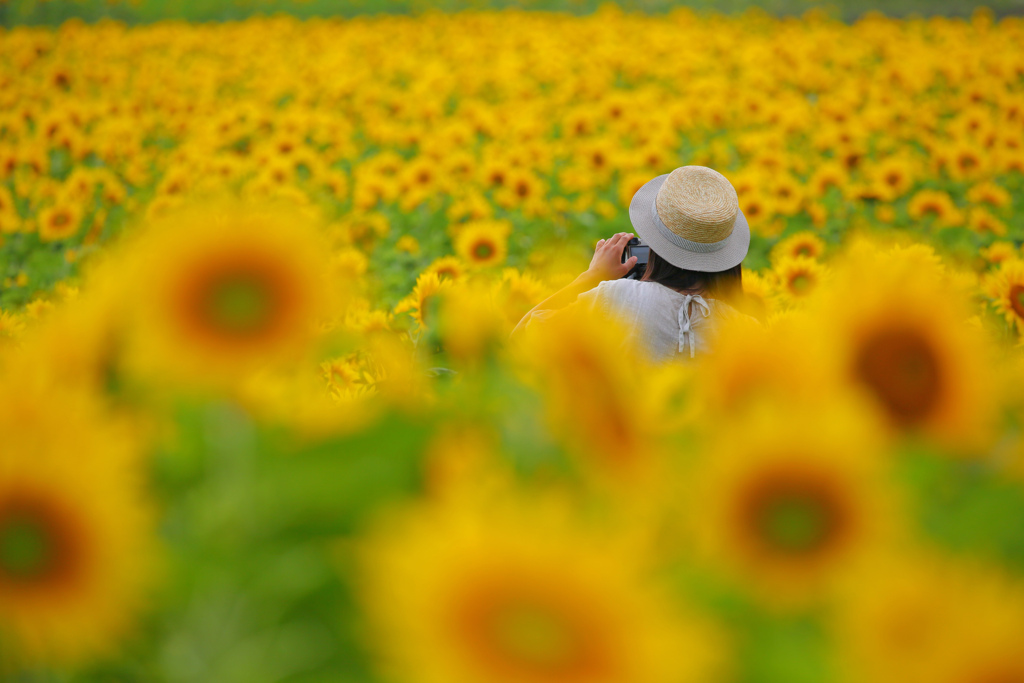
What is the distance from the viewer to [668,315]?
2.21 meters

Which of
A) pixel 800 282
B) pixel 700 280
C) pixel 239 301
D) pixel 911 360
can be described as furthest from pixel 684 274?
pixel 239 301

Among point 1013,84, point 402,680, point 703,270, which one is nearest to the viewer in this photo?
point 402,680

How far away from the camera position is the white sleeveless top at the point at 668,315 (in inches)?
85.1

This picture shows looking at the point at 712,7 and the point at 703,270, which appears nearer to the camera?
the point at 703,270

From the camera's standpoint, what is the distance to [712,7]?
12914 mm

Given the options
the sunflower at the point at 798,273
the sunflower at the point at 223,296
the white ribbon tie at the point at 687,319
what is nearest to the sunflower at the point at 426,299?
the white ribbon tie at the point at 687,319

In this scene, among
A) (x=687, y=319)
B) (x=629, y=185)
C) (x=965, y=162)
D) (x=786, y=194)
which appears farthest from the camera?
(x=965, y=162)

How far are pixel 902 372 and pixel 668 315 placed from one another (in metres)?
1.67

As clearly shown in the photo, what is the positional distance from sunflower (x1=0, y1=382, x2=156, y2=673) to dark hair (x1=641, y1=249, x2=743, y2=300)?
2.01 metres

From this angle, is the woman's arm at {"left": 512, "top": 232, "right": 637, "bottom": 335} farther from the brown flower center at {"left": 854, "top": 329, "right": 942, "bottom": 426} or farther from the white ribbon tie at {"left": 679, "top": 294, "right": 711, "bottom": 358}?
the brown flower center at {"left": 854, "top": 329, "right": 942, "bottom": 426}

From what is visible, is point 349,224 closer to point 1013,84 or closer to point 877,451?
point 877,451

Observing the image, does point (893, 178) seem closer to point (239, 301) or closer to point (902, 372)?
point (902, 372)

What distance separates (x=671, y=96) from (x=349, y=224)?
4111mm

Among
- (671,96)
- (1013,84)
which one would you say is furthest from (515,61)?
(1013,84)
